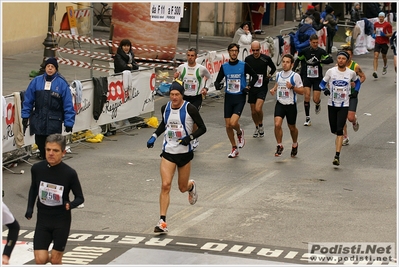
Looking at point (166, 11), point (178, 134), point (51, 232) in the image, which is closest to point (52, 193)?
point (51, 232)

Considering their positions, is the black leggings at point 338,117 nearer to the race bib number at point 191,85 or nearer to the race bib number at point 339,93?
the race bib number at point 339,93

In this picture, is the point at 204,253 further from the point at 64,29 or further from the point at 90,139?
the point at 64,29

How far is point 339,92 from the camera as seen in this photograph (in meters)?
15.5

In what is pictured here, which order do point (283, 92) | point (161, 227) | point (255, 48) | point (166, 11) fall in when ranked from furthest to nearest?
point (166, 11) < point (255, 48) < point (283, 92) < point (161, 227)

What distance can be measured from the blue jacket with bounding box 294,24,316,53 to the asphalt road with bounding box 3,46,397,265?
741 centimetres

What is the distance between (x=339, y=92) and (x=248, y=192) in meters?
3.05

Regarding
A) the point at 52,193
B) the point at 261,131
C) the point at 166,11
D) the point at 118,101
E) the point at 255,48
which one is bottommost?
the point at 261,131

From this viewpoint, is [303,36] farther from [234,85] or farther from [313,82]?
[234,85]

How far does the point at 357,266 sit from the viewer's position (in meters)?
9.76

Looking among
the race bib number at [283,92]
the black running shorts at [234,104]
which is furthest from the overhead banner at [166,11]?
the race bib number at [283,92]

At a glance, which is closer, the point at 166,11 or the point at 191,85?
the point at 191,85

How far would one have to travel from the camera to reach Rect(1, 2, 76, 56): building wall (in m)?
26.5

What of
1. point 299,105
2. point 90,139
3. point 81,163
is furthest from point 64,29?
point 81,163

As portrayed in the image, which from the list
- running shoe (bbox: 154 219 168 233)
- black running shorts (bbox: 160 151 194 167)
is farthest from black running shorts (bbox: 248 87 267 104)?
running shoe (bbox: 154 219 168 233)
